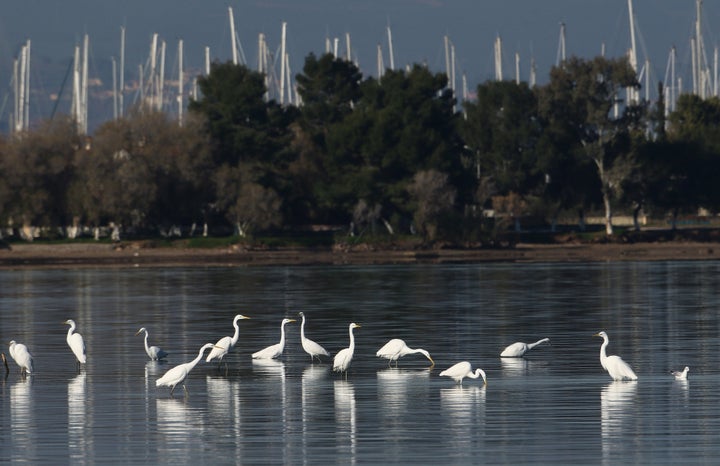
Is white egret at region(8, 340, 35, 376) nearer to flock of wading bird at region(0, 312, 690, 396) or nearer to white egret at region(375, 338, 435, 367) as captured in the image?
flock of wading bird at region(0, 312, 690, 396)

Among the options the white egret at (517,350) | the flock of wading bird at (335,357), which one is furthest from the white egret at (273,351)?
the white egret at (517,350)

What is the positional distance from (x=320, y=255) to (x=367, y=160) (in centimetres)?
1167

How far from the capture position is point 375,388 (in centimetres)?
2661

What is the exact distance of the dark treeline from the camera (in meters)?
110

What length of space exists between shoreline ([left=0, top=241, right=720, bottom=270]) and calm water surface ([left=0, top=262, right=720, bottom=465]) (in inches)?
1779

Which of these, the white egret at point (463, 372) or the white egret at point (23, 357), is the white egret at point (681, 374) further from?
the white egret at point (23, 357)

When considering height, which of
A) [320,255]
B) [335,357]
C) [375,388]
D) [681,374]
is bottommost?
[375,388]

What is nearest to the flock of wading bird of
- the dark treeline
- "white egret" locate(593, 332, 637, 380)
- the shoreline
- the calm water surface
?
"white egret" locate(593, 332, 637, 380)

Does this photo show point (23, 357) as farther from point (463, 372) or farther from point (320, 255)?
point (320, 255)

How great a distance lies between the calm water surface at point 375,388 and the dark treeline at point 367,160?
54.6 meters

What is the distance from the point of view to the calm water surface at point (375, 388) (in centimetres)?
1981

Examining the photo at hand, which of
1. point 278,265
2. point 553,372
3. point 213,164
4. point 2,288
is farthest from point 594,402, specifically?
point 213,164

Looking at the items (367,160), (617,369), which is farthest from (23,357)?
(367,160)

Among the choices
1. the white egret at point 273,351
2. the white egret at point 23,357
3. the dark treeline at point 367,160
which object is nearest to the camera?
the white egret at point 23,357
